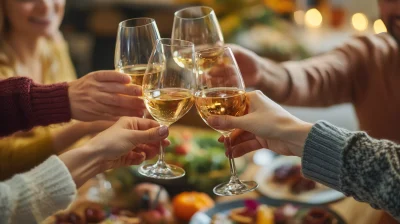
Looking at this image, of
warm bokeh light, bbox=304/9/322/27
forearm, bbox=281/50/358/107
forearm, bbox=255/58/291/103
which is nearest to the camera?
forearm, bbox=255/58/291/103

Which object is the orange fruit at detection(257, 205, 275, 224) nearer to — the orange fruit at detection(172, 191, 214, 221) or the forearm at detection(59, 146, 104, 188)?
the orange fruit at detection(172, 191, 214, 221)

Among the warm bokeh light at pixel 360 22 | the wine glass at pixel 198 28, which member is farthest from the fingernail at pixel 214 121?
the warm bokeh light at pixel 360 22

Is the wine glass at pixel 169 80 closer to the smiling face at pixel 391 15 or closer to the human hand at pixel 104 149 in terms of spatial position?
the human hand at pixel 104 149

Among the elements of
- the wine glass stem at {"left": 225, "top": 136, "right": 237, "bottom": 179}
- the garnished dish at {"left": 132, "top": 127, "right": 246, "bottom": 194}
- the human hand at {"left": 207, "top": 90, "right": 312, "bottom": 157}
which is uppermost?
the human hand at {"left": 207, "top": 90, "right": 312, "bottom": 157}

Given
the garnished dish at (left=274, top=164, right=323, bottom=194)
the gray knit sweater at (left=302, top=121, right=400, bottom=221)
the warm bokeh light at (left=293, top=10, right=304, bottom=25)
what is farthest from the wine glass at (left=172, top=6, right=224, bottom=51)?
the warm bokeh light at (left=293, top=10, right=304, bottom=25)

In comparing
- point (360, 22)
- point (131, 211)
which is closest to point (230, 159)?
point (131, 211)

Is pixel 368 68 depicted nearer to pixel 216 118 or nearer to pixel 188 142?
pixel 188 142

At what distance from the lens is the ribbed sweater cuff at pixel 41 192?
108 centimetres

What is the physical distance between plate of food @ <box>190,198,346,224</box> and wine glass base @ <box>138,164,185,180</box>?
0.28 m

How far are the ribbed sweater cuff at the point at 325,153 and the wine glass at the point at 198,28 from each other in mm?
454

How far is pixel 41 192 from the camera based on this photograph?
1.09m

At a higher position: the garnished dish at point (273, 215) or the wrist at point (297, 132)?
the wrist at point (297, 132)

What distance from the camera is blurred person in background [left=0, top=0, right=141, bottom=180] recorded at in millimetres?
1767

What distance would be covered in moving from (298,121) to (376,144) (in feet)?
0.52
